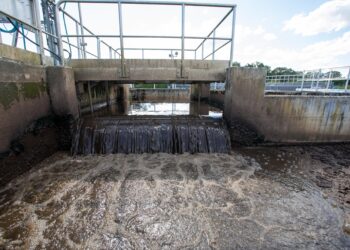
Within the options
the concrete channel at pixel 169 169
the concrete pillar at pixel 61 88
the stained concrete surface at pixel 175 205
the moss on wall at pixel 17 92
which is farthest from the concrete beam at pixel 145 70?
the stained concrete surface at pixel 175 205

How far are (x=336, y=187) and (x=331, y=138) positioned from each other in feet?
10.0

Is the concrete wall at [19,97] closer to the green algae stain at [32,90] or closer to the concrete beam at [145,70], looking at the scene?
the green algae stain at [32,90]

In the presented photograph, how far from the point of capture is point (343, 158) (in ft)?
16.1

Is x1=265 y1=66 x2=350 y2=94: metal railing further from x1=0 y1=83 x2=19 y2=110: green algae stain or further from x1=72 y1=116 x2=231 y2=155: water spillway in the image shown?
x1=0 y1=83 x2=19 y2=110: green algae stain

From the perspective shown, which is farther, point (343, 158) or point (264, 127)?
point (264, 127)

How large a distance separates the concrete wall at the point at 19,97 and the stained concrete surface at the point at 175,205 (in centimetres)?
102

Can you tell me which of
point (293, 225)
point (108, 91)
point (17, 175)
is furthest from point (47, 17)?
point (293, 225)

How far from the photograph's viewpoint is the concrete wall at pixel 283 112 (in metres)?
5.25

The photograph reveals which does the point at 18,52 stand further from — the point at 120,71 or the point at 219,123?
the point at 219,123

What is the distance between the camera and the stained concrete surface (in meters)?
2.39

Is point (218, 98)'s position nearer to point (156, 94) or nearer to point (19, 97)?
point (156, 94)

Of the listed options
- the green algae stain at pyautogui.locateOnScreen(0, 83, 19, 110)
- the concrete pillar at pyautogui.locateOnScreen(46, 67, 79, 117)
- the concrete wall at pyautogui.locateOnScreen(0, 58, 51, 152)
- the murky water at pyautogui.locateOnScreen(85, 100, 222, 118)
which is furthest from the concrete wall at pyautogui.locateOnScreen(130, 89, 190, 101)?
the green algae stain at pyautogui.locateOnScreen(0, 83, 19, 110)

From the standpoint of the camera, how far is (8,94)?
11.6 feet

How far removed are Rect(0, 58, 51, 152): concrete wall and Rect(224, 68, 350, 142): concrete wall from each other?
4993mm
